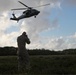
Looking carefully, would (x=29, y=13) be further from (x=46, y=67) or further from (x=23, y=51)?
(x=23, y=51)

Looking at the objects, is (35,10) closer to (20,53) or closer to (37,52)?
(37,52)

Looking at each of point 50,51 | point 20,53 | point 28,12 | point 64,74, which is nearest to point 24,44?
point 20,53

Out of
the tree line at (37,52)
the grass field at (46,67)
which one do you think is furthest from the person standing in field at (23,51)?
the tree line at (37,52)

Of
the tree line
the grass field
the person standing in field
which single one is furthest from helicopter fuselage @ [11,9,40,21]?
the person standing in field

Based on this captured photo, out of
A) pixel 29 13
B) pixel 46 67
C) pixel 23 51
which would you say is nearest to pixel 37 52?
pixel 29 13

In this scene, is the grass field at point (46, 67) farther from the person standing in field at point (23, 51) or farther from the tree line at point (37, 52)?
the tree line at point (37, 52)

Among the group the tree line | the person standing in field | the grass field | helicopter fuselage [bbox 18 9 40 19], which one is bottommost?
the grass field

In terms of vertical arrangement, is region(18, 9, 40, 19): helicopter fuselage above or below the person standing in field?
above

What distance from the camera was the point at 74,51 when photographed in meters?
39.8

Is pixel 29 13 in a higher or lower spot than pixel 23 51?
higher

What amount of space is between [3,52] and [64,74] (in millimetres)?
28228

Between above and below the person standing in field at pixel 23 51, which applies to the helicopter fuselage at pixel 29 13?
above

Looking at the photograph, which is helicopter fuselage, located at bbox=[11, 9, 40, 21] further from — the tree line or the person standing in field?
the person standing in field

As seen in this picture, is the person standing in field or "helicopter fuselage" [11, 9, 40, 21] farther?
"helicopter fuselage" [11, 9, 40, 21]
